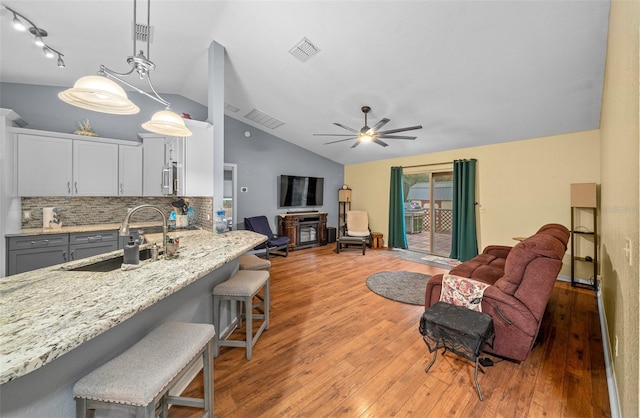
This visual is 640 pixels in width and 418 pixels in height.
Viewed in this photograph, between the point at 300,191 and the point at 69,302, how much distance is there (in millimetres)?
5370

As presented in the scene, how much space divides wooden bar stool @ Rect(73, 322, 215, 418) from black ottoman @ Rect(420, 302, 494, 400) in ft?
5.26

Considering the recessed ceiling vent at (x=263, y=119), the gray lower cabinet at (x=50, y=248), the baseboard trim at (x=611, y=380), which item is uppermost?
the recessed ceiling vent at (x=263, y=119)

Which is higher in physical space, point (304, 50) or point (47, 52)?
point (304, 50)

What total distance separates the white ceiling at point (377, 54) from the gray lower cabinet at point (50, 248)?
84.5 inches

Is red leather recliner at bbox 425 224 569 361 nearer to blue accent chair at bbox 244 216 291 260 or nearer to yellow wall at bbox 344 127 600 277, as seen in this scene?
yellow wall at bbox 344 127 600 277

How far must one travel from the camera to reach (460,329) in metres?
1.70

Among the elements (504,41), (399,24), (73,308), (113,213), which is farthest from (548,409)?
(113,213)

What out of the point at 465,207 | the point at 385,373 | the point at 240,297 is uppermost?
the point at 465,207

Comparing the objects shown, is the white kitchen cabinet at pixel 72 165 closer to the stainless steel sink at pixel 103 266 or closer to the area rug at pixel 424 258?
the stainless steel sink at pixel 103 266

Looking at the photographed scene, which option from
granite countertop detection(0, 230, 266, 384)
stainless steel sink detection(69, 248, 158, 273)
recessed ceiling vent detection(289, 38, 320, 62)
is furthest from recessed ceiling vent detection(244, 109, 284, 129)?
granite countertop detection(0, 230, 266, 384)

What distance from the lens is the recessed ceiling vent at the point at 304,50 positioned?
270cm

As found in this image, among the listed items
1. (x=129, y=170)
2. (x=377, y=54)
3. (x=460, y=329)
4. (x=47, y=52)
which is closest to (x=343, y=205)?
(x=377, y=54)

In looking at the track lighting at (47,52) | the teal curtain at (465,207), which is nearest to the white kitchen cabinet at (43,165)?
the track lighting at (47,52)

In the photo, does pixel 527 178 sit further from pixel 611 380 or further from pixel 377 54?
pixel 377 54
